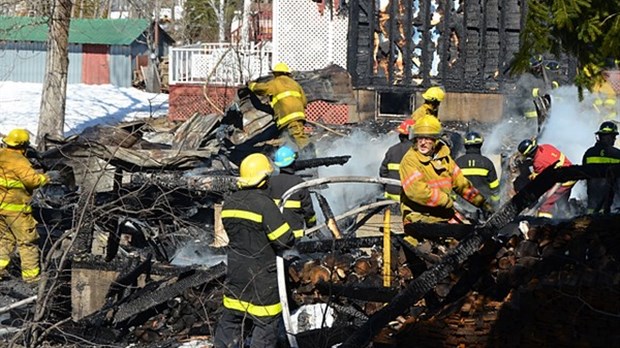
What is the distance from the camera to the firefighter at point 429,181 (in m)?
9.24

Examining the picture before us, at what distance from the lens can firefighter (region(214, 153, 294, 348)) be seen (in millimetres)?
8109

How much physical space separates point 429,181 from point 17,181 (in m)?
5.13

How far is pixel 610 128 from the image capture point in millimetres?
12555

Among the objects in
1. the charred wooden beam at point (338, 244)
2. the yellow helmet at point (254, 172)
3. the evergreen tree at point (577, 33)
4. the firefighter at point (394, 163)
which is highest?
the evergreen tree at point (577, 33)

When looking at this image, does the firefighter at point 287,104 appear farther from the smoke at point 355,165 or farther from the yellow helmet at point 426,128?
the yellow helmet at point 426,128

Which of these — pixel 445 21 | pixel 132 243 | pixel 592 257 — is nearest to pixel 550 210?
pixel 132 243

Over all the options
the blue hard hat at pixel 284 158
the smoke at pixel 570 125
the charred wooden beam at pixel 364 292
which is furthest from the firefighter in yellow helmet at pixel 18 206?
the smoke at pixel 570 125

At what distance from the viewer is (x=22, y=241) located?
12.3 m

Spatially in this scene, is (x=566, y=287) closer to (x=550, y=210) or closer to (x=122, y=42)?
(x=550, y=210)

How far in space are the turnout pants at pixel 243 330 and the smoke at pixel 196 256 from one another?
2961 millimetres

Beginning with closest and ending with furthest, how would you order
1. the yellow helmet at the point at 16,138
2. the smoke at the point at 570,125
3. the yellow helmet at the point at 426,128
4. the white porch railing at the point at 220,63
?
1. the yellow helmet at the point at 426,128
2. the yellow helmet at the point at 16,138
3. the smoke at the point at 570,125
4. the white porch railing at the point at 220,63

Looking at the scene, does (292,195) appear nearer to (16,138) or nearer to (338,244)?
(338,244)

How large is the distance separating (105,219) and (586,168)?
4.55 metres

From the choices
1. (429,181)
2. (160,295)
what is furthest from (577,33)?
(160,295)
